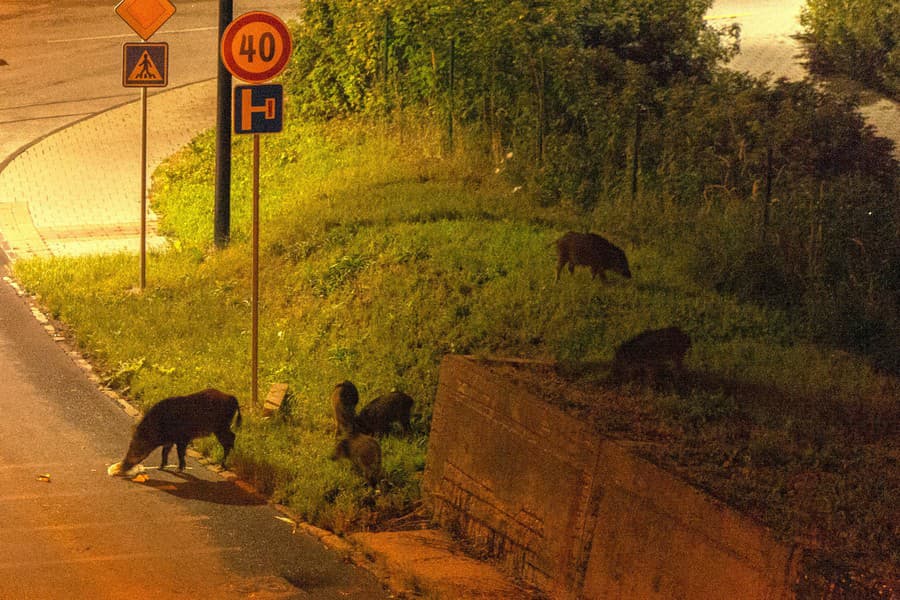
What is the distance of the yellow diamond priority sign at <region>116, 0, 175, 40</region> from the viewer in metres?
14.4

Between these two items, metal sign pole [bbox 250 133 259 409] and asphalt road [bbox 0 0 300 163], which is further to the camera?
asphalt road [bbox 0 0 300 163]

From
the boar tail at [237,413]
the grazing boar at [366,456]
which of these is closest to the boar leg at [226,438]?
the boar tail at [237,413]

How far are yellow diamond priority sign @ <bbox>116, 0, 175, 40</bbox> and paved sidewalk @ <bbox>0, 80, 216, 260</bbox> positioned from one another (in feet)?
10.1

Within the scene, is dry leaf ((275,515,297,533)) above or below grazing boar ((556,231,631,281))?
below

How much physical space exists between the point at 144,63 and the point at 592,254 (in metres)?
5.40

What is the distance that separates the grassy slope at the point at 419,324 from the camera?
768 centimetres

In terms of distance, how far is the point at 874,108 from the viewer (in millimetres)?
23531

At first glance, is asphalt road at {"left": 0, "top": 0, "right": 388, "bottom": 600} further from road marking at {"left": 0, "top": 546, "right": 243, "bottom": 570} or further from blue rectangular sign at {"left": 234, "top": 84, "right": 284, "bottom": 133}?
blue rectangular sign at {"left": 234, "top": 84, "right": 284, "bottom": 133}

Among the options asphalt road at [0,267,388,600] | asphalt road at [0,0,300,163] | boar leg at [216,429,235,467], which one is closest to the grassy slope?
boar leg at [216,429,235,467]

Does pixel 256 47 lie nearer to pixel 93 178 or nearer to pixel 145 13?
pixel 145 13

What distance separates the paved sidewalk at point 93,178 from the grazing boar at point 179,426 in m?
6.91

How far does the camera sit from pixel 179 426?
9.70 m

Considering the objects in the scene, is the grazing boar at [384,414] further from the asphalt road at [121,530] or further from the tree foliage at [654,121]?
the tree foliage at [654,121]

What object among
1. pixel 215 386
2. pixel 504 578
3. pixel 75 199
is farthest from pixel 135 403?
pixel 75 199
